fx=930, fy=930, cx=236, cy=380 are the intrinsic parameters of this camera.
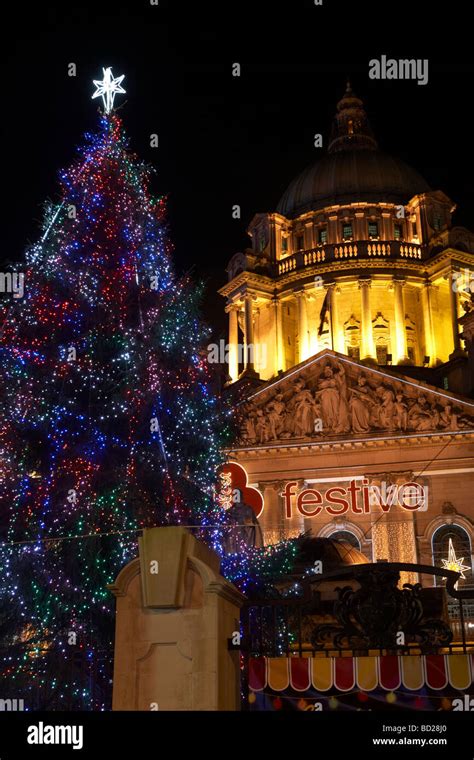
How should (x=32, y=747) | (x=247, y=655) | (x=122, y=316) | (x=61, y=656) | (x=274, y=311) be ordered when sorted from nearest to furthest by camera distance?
(x=32, y=747), (x=247, y=655), (x=61, y=656), (x=122, y=316), (x=274, y=311)

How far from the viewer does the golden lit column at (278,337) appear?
7038 centimetres

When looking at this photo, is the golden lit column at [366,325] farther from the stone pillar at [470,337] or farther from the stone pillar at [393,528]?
the stone pillar at [393,528]

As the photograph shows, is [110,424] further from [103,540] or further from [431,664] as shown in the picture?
[431,664]

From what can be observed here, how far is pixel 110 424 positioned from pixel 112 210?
200 inches

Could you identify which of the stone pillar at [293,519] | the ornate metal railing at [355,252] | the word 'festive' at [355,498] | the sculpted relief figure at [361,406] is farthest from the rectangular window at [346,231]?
the word 'festive' at [355,498]

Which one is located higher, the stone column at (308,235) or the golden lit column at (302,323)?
the stone column at (308,235)

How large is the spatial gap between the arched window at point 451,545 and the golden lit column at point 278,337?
85.3 ft

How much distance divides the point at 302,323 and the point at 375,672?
60.1m

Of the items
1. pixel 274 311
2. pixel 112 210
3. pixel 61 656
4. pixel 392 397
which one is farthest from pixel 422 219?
pixel 61 656

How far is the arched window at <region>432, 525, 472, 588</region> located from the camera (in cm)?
4509

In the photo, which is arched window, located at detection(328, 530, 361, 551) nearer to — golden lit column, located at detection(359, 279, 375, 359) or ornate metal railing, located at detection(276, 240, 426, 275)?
golden lit column, located at detection(359, 279, 375, 359)

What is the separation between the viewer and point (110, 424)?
19328 mm

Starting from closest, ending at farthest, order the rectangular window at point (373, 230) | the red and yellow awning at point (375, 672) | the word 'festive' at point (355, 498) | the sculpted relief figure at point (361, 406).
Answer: the red and yellow awning at point (375, 672) → the word 'festive' at point (355, 498) → the sculpted relief figure at point (361, 406) → the rectangular window at point (373, 230)

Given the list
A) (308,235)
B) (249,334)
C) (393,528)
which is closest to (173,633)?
(393,528)
